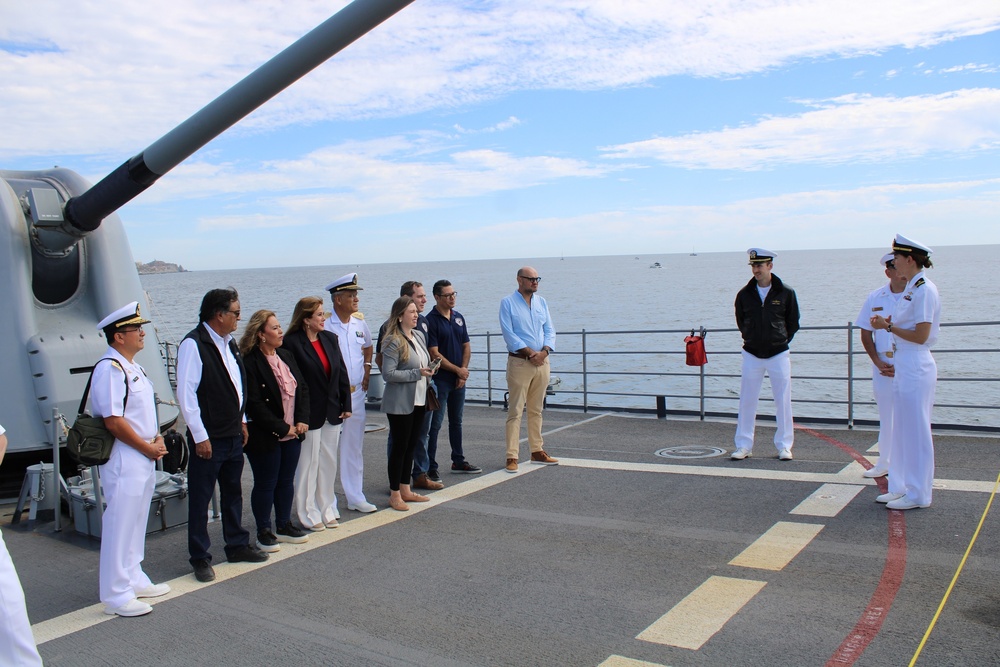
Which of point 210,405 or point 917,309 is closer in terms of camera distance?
point 210,405

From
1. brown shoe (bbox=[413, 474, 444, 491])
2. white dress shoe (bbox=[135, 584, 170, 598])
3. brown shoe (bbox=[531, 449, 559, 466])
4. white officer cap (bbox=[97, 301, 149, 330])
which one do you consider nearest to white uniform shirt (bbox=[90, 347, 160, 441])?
white officer cap (bbox=[97, 301, 149, 330])

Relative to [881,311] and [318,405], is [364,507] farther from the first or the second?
[881,311]

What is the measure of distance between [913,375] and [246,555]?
4938mm

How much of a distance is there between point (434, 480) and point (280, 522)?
199 centimetres

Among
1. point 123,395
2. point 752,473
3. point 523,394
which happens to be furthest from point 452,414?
point 123,395

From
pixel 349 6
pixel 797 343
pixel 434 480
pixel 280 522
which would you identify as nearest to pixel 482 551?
pixel 280 522

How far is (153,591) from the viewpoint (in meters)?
5.14

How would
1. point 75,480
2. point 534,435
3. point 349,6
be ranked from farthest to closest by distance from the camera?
point 534,435, point 75,480, point 349,6

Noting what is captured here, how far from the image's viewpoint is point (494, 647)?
14.1 ft

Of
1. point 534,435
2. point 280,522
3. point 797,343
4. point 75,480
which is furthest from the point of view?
point 797,343

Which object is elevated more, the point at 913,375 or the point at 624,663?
the point at 913,375

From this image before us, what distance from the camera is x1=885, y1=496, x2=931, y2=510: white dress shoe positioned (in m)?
6.39

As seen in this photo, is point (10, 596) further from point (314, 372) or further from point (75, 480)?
A: point (75, 480)

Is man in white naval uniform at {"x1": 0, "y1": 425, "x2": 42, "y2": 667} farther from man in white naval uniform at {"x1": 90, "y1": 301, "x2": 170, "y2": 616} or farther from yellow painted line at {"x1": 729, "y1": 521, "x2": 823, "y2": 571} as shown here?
yellow painted line at {"x1": 729, "y1": 521, "x2": 823, "y2": 571}
